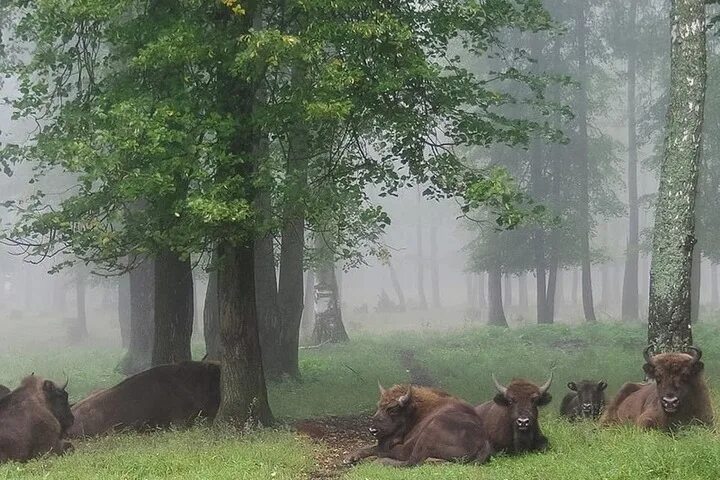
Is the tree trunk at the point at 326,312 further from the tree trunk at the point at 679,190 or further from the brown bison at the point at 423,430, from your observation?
the brown bison at the point at 423,430

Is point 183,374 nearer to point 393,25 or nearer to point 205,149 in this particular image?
point 205,149

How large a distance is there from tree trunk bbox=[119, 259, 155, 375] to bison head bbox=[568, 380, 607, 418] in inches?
528

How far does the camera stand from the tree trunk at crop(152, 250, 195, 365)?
16547 millimetres

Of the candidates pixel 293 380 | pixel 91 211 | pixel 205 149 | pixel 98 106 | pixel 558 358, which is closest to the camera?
pixel 205 149

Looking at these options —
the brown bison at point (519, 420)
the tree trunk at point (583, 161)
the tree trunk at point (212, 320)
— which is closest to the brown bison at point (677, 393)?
the brown bison at point (519, 420)

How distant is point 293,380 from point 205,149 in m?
8.68

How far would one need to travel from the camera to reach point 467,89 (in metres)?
15.1

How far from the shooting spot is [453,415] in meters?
11.2

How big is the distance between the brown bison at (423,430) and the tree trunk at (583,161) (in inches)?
970

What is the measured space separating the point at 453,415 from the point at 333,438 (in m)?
2.96

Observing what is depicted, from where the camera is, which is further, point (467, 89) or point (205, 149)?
point (467, 89)

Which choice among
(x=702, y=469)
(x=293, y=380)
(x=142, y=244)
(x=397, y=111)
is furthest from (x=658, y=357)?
(x=293, y=380)

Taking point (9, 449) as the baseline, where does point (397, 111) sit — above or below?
above

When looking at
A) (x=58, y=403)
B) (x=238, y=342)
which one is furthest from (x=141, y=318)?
(x=238, y=342)
